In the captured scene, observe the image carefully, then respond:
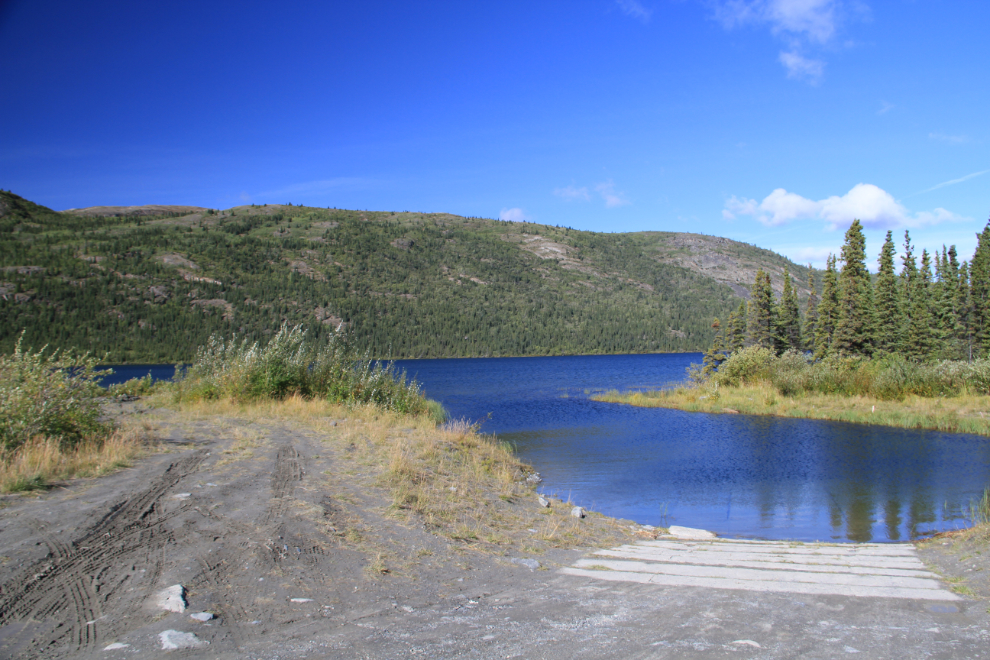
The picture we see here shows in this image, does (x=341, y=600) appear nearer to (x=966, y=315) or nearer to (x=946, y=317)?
(x=946, y=317)

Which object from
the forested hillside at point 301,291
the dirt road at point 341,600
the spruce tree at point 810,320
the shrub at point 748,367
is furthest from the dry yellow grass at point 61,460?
the forested hillside at point 301,291

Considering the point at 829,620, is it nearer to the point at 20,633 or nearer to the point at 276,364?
the point at 20,633

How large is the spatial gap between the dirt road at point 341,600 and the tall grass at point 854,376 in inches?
1128

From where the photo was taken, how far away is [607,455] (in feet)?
67.3

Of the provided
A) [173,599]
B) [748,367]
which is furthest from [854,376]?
[173,599]

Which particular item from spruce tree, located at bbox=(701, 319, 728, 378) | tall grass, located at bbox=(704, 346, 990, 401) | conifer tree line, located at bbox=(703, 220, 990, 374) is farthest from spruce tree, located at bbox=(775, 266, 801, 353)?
tall grass, located at bbox=(704, 346, 990, 401)

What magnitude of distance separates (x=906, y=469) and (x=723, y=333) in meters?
38.9

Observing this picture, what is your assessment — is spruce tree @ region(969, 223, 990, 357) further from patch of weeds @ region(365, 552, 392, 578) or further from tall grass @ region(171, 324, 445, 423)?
patch of weeds @ region(365, 552, 392, 578)

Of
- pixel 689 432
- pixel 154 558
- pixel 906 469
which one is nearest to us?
pixel 154 558

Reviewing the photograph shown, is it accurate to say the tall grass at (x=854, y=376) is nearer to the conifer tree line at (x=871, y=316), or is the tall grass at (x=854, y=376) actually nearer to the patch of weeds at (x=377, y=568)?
the conifer tree line at (x=871, y=316)

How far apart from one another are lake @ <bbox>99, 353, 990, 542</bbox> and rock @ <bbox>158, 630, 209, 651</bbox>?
366 inches

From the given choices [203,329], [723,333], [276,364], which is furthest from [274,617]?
[203,329]

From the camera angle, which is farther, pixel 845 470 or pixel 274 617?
pixel 845 470

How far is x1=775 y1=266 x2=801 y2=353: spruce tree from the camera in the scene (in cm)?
5209
